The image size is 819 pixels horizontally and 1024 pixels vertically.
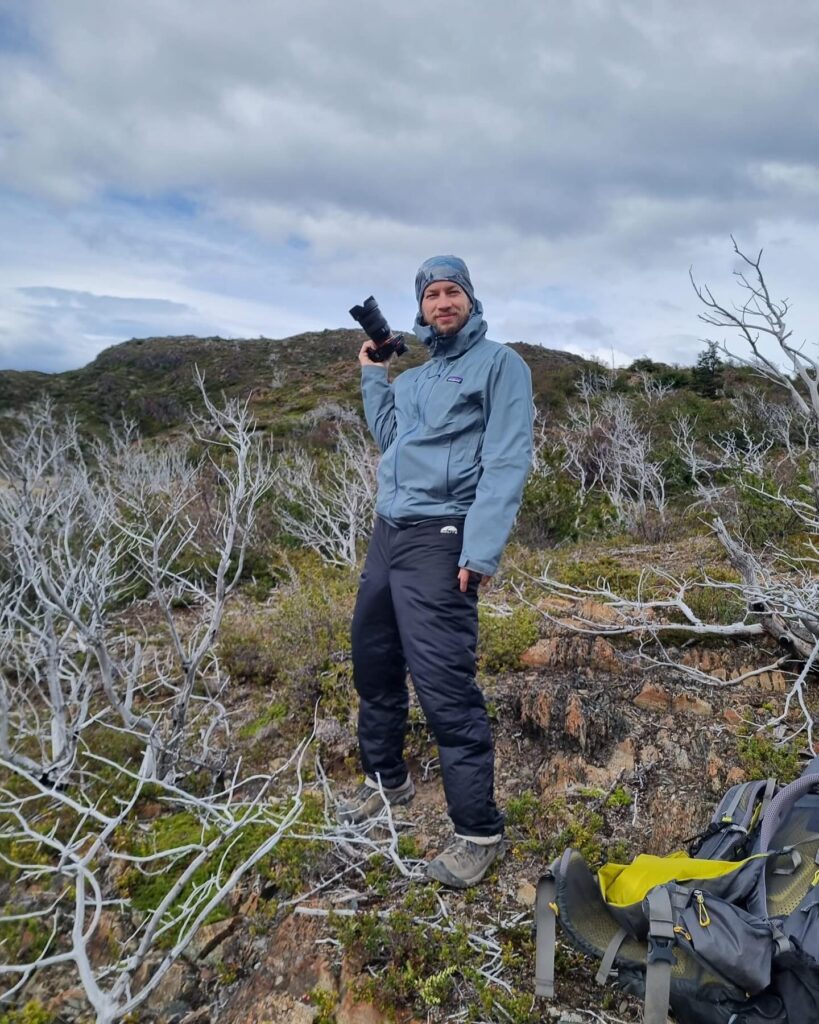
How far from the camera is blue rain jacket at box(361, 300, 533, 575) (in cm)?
209

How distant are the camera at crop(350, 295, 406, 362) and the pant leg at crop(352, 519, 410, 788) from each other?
0.66 m

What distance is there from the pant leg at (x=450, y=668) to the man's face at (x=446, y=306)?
66 centimetres

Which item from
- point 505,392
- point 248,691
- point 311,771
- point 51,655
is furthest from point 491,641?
point 51,655

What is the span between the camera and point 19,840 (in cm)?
295

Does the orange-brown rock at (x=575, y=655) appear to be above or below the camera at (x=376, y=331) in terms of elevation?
below

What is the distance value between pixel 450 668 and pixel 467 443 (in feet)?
2.37

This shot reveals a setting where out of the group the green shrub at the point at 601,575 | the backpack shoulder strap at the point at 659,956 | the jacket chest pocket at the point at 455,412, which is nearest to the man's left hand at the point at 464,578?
the jacket chest pocket at the point at 455,412

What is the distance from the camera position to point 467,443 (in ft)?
7.29

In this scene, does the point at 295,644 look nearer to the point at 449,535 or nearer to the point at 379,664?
the point at 379,664

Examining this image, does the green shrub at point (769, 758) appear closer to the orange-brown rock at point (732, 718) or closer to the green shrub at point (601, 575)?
the orange-brown rock at point (732, 718)

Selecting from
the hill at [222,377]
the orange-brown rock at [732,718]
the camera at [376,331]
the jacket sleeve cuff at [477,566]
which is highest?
the hill at [222,377]

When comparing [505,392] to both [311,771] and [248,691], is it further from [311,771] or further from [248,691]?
[248,691]

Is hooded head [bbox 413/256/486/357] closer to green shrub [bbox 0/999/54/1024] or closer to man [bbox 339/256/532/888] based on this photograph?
man [bbox 339/256/532/888]

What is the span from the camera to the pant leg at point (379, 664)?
2.33 metres
